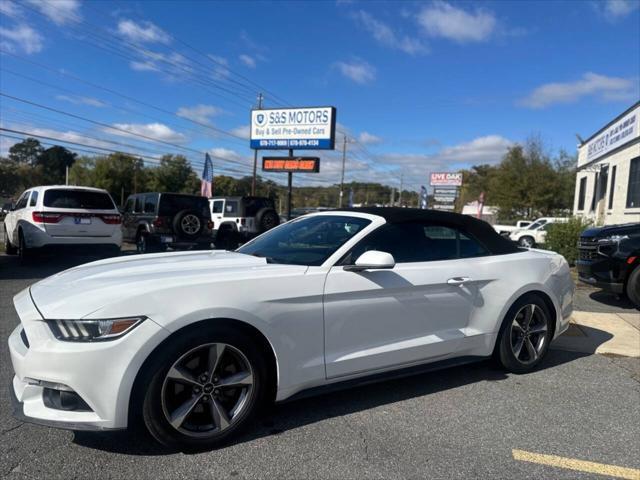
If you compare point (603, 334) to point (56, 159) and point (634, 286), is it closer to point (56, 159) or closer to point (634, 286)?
point (634, 286)

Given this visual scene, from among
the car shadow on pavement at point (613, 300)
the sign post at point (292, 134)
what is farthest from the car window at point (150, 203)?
the car shadow on pavement at point (613, 300)

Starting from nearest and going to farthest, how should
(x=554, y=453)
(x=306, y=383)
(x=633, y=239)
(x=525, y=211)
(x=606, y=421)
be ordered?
1. (x=554, y=453)
2. (x=306, y=383)
3. (x=606, y=421)
4. (x=633, y=239)
5. (x=525, y=211)

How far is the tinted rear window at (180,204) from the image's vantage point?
1279 centimetres

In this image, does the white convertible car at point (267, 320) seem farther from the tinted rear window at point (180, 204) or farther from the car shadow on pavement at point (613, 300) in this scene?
the tinted rear window at point (180, 204)

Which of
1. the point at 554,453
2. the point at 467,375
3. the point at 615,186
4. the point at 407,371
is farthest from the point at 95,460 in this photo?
the point at 615,186

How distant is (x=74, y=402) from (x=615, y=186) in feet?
73.1

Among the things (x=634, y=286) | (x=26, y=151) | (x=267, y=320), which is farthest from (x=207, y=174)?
(x=26, y=151)

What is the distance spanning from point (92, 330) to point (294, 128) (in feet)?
72.5

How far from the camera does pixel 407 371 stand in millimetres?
3705

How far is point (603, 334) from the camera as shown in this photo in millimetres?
5977

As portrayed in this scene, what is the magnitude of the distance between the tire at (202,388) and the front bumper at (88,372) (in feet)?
0.39

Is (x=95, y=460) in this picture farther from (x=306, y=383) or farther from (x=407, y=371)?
(x=407, y=371)

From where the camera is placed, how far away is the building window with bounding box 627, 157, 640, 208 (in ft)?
57.7

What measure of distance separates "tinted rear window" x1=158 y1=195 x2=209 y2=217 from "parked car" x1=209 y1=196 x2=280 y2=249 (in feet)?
7.94
